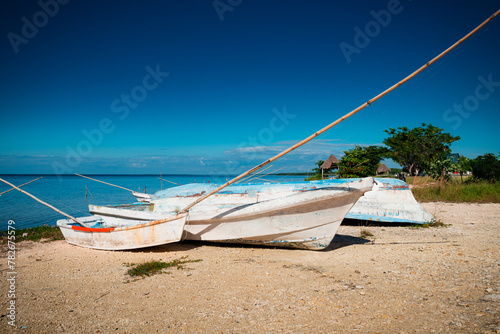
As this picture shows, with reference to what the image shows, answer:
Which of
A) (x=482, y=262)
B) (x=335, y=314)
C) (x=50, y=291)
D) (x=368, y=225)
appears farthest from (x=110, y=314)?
(x=368, y=225)

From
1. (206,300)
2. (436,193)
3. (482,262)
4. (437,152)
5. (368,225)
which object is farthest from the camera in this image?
(437,152)

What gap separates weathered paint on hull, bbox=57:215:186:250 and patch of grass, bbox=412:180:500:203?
1425 cm

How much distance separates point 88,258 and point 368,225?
358 inches

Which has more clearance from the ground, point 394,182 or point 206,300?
point 394,182

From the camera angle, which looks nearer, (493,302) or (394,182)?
(493,302)

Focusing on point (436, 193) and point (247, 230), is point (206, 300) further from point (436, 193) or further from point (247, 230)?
point (436, 193)

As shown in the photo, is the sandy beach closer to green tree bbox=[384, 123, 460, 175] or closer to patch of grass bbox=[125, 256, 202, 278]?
patch of grass bbox=[125, 256, 202, 278]

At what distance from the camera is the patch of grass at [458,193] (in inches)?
549

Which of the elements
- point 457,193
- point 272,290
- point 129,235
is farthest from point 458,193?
point 129,235

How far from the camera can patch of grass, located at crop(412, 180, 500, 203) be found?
13945 mm

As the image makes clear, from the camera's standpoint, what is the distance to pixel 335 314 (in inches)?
134

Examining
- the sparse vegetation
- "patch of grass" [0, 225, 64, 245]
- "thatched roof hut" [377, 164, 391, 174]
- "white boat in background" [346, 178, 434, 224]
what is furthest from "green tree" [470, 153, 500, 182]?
"patch of grass" [0, 225, 64, 245]

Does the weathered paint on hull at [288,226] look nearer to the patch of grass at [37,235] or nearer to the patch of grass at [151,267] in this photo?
the patch of grass at [151,267]

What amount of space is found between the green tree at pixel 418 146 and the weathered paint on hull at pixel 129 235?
3442 cm
